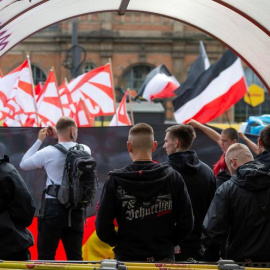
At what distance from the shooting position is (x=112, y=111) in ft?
47.8

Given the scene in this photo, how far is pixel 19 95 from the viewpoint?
43.5ft

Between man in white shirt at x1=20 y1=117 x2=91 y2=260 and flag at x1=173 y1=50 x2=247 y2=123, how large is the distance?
6.43 metres

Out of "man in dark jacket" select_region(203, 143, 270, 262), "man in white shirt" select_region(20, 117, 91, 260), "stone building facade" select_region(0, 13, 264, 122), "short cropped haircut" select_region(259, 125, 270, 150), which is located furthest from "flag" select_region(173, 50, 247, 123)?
"stone building facade" select_region(0, 13, 264, 122)

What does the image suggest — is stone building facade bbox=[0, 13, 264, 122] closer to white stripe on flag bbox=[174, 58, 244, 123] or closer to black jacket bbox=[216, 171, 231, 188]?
white stripe on flag bbox=[174, 58, 244, 123]

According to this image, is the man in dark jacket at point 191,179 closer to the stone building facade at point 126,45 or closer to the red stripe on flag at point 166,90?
the red stripe on flag at point 166,90

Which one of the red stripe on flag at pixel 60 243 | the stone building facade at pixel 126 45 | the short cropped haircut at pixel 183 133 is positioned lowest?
the red stripe on flag at pixel 60 243

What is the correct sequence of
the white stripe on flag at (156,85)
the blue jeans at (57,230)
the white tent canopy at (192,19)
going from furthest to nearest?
the white stripe on flag at (156,85) < the white tent canopy at (192,19) < the blue jeans at (57,230)

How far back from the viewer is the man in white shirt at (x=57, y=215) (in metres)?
6.59

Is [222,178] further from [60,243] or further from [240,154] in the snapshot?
[60,243]

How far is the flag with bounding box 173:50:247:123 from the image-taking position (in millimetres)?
13047

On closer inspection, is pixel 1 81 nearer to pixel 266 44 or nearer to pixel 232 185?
pixel 266 44

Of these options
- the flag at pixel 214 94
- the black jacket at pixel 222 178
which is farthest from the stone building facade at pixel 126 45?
the black jacket at pixel 222 178

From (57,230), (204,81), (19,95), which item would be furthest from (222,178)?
(19,95)

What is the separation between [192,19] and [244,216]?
130 inches
